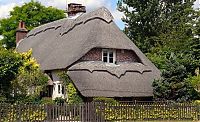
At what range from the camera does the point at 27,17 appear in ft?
249

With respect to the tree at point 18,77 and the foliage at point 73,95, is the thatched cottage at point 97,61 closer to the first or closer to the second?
the foliage at point 73,95

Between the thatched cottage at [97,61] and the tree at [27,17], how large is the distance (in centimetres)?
2855

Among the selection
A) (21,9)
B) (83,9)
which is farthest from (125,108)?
(21,9)

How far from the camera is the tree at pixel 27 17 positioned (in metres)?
75.6

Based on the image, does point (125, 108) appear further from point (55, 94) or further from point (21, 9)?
point (21, 9)

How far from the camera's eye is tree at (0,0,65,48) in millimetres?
75562

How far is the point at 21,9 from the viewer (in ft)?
252

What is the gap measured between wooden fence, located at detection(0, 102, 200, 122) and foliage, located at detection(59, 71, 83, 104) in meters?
6.83

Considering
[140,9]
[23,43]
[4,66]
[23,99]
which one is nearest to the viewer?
[4,66]

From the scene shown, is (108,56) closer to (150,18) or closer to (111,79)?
(111,79)

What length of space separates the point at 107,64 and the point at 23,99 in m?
8.54

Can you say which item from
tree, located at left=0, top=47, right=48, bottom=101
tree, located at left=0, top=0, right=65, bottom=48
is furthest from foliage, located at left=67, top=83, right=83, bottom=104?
tree, located at left=0, top=0, right=65, bottom=48

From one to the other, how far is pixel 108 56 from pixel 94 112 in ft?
42.9

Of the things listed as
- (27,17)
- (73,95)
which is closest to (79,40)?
(73,95)
